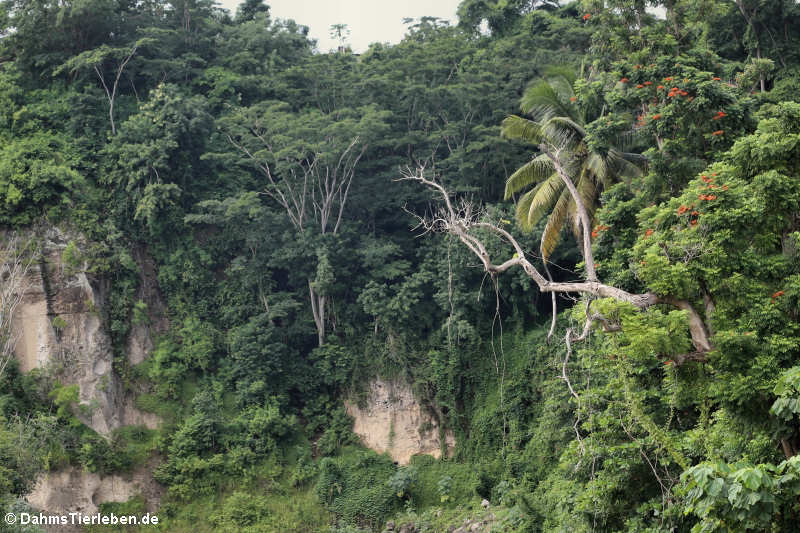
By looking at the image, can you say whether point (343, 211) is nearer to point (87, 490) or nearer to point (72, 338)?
point (72, 338)

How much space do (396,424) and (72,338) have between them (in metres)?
7.42

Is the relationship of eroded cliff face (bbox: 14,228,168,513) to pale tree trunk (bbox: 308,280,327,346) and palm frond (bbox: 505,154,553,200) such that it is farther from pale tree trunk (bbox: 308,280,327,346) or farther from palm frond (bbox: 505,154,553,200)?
palm frond (bbox: 505,154,553,200)

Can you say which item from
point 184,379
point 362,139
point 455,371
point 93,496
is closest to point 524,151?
point 362,139

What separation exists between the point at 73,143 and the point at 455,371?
34.8ft

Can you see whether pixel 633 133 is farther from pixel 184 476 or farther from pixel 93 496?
pixel 93 496

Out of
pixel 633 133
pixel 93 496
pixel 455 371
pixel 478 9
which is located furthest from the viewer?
pixel 478 9

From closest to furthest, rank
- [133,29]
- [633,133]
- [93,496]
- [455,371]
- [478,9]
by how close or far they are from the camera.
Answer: [633,133] → [93,496] → [455,371] → [133,29] → [478,9]

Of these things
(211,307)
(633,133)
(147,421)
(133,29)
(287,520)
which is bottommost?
(287,520)

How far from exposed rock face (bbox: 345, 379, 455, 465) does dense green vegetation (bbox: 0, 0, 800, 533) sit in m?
0.33

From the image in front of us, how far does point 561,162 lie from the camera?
13.4m

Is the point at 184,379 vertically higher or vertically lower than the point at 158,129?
lower

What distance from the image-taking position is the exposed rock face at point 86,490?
15680 millimetres

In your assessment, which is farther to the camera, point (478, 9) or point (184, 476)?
point (478, 9)

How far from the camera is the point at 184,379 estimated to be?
18141 mm
